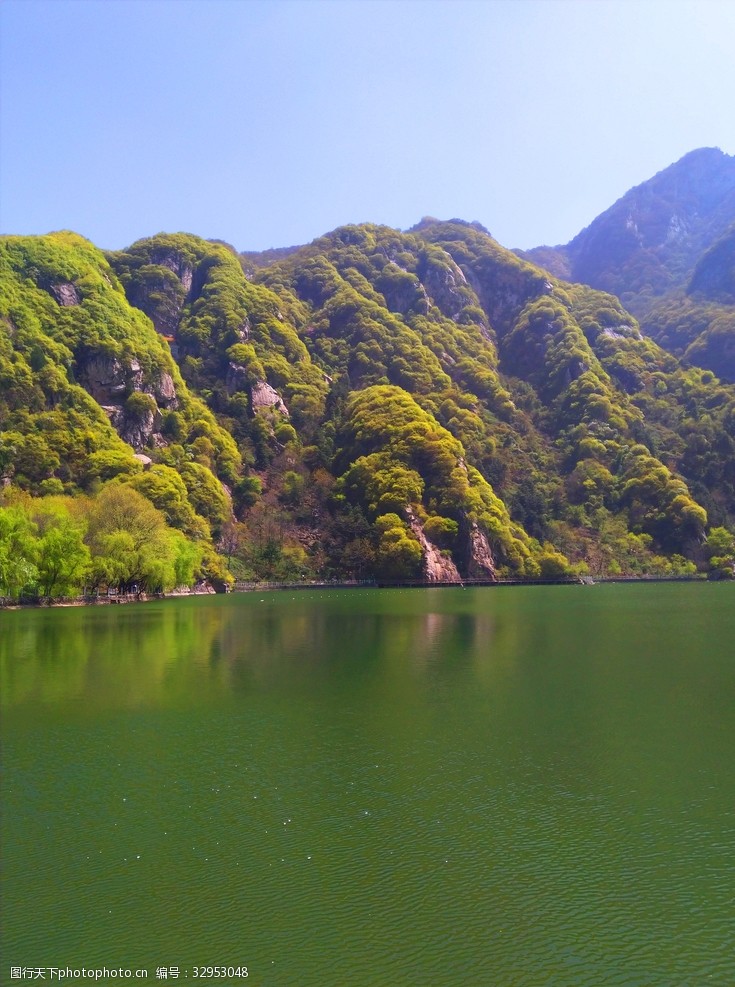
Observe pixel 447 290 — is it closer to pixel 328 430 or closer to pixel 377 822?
pixel 328 430

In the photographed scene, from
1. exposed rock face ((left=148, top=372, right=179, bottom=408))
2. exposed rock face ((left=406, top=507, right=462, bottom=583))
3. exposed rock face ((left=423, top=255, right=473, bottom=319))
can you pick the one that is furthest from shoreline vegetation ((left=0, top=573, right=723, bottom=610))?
exposed rock face ((left=423, top=255, right=473, bottom=319))

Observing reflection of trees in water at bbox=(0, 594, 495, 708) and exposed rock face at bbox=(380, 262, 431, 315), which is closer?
reflection of trees in water at bbox=(0, 594, 495, 708)

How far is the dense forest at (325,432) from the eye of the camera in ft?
300

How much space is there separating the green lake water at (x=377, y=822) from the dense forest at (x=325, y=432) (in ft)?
142

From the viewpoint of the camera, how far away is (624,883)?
10531 millimetres

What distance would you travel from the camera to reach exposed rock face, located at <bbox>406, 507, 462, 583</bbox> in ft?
356

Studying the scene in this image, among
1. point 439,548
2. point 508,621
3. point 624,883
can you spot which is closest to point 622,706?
point 624,883

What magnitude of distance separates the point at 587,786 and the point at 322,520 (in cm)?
10817

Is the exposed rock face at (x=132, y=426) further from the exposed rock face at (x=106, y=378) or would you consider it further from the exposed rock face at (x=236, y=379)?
the exposed rock face at (x=236, y=379)

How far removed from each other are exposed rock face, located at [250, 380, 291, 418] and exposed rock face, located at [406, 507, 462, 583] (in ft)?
131

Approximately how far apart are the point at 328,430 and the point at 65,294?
49.4m

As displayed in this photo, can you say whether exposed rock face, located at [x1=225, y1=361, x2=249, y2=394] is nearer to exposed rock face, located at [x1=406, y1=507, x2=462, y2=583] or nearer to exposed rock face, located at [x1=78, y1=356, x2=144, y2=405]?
exposed rock face, located at [x1=78, y1=356, x2=144, y2=405]

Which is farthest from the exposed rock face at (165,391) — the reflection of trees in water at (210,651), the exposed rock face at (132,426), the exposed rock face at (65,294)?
the reflection of trees in water at (210,651)

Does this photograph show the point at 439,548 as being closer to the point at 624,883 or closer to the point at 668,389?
the point at 668,389
